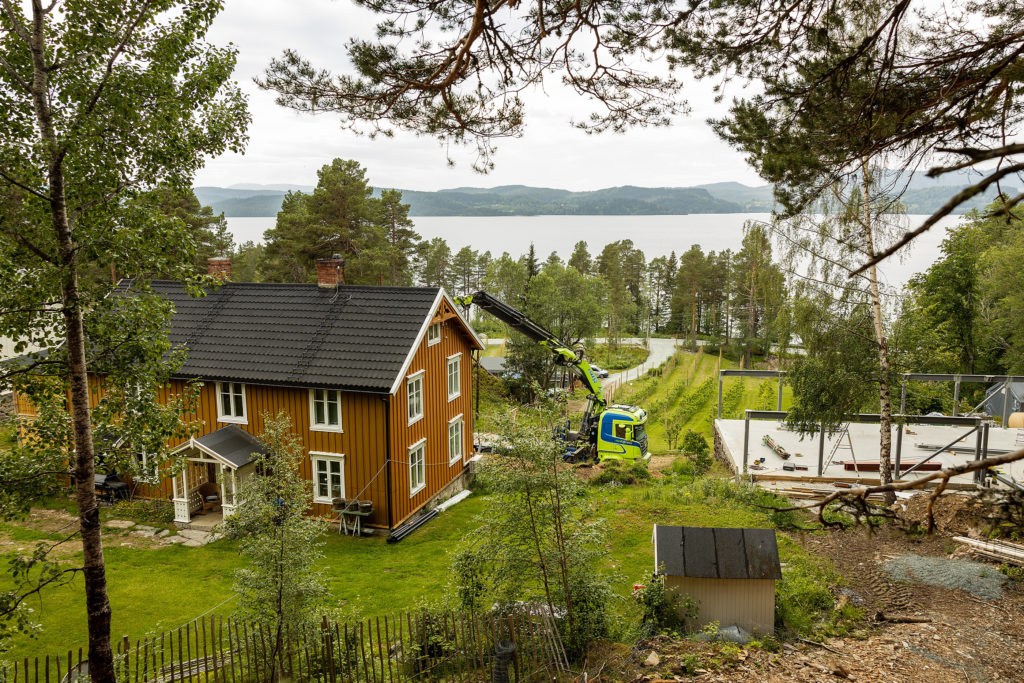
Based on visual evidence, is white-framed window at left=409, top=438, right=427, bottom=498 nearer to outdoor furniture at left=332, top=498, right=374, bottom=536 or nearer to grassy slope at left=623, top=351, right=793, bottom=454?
outdoor furniture at left=332, top=498, right=374, bottom=536

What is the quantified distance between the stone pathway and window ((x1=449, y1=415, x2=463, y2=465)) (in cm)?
666

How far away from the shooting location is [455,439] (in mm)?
18781

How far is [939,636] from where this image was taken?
956 cm

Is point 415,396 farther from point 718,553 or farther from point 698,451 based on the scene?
point 698,451

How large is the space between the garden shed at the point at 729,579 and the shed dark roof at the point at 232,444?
31.8 ft

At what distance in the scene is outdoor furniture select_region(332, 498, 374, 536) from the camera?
14.7m

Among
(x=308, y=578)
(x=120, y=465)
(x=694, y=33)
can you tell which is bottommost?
(x=308, y=578)

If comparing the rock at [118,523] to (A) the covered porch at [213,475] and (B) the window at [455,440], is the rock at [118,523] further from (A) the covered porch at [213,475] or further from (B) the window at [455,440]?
(B) the window at [455,440]

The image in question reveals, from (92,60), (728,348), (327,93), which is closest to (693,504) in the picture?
(327,93)

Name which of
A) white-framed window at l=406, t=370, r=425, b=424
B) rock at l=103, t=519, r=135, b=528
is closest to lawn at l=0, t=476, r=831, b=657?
rock at l=103, t=519, r=135, b=528

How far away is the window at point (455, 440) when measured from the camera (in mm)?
18413

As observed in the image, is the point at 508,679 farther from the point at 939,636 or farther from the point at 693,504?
the point at 693,504

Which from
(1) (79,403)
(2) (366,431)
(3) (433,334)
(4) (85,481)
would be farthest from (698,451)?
(1) (79,403)

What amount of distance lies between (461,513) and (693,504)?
650cm
